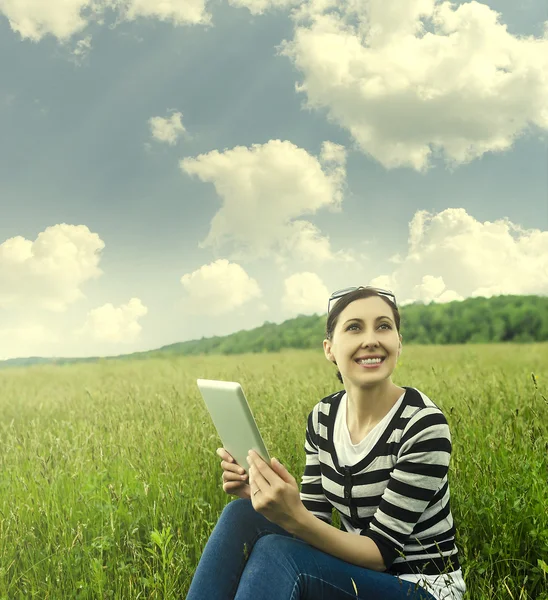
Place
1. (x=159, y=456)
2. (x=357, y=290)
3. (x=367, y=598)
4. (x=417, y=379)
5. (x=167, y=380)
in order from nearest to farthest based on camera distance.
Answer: (x=367, y=598) < (x=357, y=290) < (x=159, y=456) < (x=417, y=379) < (x=167, y=380)

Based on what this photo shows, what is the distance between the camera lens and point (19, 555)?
3322 mm

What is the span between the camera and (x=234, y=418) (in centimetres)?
212

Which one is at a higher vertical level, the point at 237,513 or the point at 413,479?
the point at 413,479

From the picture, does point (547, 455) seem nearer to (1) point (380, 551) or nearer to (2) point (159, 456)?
(1) point (380, 551)

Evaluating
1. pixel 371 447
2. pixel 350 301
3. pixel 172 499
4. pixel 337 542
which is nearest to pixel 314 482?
pixel 371 447

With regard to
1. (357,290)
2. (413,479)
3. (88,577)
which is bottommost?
(88,577)

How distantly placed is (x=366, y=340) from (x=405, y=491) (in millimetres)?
583

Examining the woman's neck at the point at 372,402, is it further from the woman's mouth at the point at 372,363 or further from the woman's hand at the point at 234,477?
the woman's hand at the point at 234,477

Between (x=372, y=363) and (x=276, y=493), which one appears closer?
(x=276, y=493)

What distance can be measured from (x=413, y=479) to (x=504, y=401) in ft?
12.5

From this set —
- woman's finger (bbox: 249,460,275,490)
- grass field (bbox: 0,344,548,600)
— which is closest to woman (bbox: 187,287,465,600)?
woman's finger (bbox: 249,460,275,490)

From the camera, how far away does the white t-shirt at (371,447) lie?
2091 millimetres

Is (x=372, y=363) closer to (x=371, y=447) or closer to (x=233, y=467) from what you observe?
(x=371, y=447)

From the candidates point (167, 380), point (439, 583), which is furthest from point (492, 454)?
point (167, 380)
